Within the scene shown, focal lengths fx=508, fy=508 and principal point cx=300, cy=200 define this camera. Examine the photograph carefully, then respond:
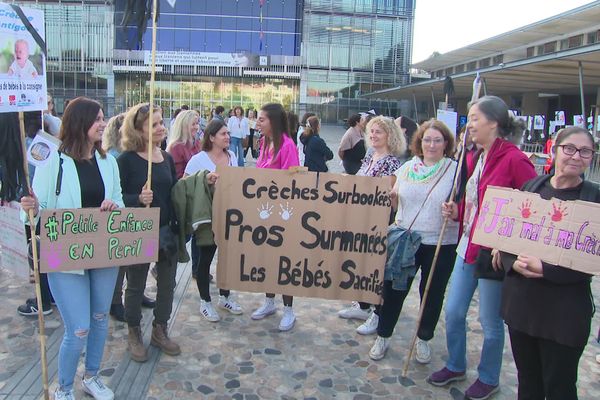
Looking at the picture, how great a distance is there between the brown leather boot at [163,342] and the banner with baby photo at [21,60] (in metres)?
2.01

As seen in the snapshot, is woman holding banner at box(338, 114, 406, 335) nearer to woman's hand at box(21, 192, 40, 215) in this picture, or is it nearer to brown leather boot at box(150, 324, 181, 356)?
brown leather boot at box(150, 324, 181, 356)

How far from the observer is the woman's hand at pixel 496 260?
307cm

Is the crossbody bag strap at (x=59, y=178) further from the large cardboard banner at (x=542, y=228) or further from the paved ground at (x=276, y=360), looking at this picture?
the large cardboard banner at (x=542, y=228)

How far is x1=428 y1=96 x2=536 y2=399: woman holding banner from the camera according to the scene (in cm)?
334

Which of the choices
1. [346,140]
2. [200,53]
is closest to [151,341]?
[346,140]

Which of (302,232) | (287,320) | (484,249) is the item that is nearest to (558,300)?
(484,249)

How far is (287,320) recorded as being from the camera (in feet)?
16.0

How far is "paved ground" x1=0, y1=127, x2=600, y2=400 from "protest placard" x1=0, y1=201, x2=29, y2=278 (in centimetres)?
92

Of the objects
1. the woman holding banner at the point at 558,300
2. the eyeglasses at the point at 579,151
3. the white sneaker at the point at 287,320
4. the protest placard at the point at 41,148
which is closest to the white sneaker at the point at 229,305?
the white sneaker at the point at 287,320

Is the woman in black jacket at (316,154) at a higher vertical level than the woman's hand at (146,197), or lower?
higher

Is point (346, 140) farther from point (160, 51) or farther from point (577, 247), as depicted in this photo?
point (160, 51)

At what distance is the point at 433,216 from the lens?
400cm

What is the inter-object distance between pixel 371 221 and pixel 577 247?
1.90m

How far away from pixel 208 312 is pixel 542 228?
A: 3.24 meters
